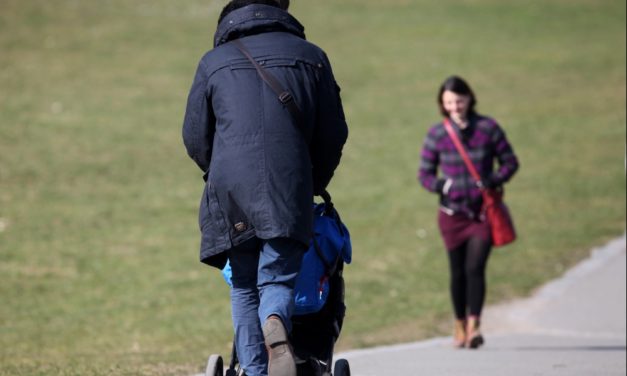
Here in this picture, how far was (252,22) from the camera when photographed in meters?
5.62

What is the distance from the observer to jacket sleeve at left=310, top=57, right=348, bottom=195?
5.58 metres

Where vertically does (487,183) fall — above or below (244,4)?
below

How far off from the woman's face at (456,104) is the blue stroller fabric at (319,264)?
424 cm

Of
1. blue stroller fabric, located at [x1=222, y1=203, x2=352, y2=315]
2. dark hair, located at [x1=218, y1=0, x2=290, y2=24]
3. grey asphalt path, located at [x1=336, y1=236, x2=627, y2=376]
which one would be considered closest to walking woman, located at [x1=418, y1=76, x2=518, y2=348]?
grey asphalt path, located at [x1=336, y1=236, x2=627, y2=376]

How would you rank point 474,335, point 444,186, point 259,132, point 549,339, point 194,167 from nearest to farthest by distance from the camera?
1. point 259,132
2. point 474,335
3. point 444,186
4. point 549,339
5. point 194,167

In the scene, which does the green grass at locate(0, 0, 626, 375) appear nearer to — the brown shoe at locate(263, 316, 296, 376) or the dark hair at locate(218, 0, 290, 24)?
the brown shoe at locate(263, 316, 296, 376)

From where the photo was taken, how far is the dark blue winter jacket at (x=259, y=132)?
213 inches

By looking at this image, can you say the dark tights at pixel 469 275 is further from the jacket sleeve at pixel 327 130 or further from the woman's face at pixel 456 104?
the jacket sleeve at pixel 327 130

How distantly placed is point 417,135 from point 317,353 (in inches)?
648

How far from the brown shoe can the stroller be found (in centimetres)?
34

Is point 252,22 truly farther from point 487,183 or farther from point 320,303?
point 487,183

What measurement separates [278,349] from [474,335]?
465 centimetres

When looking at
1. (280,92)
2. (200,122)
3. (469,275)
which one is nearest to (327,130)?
(280,92)

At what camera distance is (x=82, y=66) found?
27.0 m
